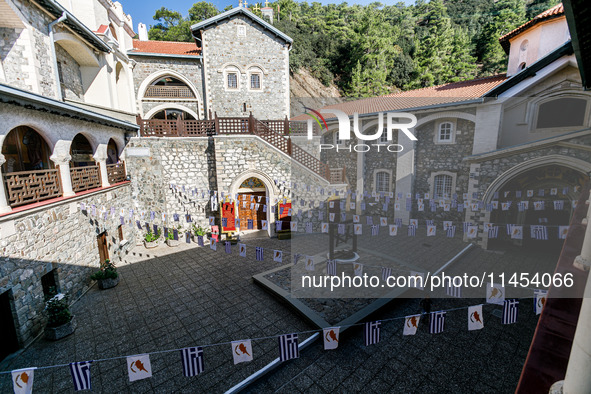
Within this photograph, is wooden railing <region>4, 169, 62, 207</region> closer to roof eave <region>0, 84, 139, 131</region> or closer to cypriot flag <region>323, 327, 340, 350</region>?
roof eave <region>0, 84, 139, 131</region>

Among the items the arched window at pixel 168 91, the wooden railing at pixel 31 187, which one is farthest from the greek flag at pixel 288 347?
the arched window at pixel 168 91

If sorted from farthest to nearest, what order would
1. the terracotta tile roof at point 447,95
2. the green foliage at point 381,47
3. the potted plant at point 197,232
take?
1. the green foliage at point 381,47
2. the potted plant at point 197,232
3. the terracotta tile roof at point 447,95

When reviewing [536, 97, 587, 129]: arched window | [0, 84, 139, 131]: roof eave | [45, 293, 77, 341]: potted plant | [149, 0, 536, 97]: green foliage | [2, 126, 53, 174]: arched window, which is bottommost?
[45, 293, 77, 341]: potted plant

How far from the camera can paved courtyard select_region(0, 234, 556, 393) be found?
584 cm

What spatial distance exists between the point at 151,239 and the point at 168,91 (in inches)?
449

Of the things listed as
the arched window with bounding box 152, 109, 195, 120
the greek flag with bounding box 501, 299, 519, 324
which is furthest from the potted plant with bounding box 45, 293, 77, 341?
the arched window with bounding box 152, 109, 195, 120

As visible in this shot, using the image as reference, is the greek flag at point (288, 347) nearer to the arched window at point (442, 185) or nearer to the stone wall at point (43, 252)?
the stone wall at point (43, 252)

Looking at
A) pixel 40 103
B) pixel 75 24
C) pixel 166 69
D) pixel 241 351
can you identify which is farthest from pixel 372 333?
pixel 166 69

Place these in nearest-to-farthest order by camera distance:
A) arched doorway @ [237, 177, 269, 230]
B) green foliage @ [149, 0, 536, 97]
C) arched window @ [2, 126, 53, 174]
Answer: arched window @ [2, 126, 53, 174]
arched doorway @ [237, 177, 269, 230]
green foliage @ [149, 0, 536, 97]

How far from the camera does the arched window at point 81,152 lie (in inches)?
478

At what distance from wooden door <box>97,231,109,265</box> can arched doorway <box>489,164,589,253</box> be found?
1825 cm

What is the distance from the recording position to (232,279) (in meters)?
10.4

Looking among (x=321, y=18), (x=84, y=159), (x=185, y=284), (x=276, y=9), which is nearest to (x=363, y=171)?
(x=185, y=284)

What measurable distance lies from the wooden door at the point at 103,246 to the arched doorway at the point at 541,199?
59.9ft
